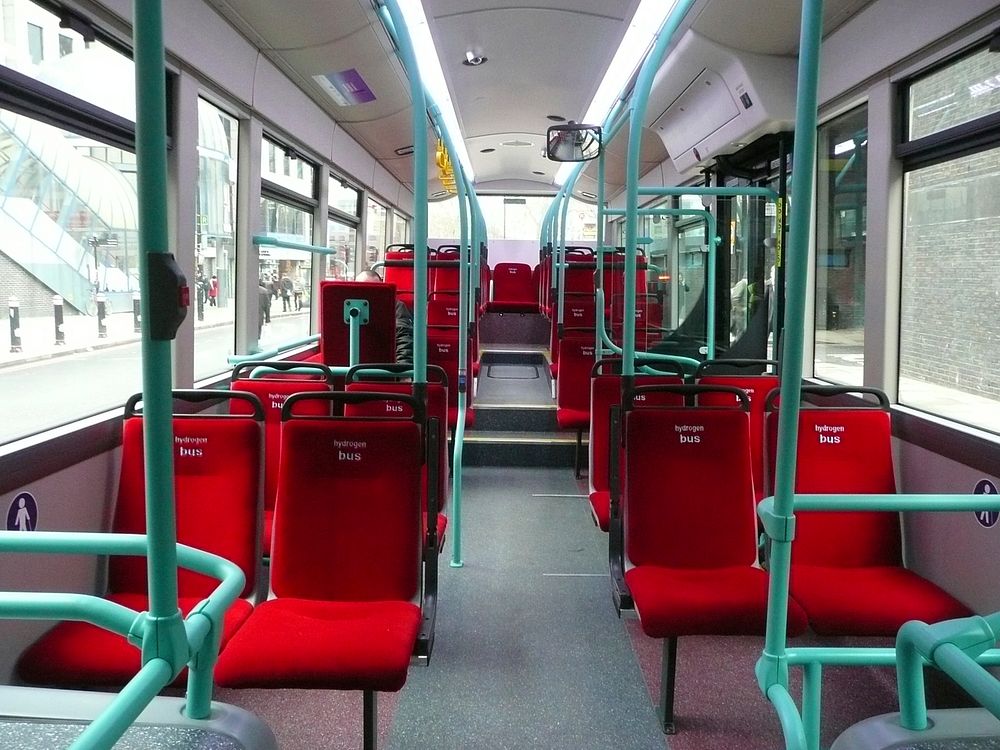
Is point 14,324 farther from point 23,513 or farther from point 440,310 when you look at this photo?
point 440,310

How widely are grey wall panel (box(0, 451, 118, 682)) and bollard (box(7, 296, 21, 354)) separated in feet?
1.40

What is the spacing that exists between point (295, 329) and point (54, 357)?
3.38m

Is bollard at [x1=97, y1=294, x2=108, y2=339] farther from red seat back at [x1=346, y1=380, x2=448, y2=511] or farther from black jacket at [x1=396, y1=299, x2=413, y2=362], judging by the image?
black jacket at [x1=396, y1=299, x2=413, y2=362]

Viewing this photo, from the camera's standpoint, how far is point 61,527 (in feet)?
8.05

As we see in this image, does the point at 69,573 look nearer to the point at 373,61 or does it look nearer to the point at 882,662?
the point at 882,662

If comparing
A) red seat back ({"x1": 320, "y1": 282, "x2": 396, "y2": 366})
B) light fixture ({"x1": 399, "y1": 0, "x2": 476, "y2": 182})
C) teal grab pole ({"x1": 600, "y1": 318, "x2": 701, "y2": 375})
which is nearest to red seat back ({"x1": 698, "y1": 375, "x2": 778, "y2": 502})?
teal grab pole ({"x1": 600, "y1": 318, "x2": 701, "y2": 375})

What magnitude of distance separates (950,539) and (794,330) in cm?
197

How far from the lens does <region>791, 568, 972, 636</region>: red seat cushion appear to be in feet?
7.39

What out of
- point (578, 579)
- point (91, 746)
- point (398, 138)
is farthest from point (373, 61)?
point (91, 746)

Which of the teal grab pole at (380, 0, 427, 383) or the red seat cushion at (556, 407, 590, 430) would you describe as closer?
the teal grab pole at (380, 0, 427, 383)

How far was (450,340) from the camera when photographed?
496 centimetres

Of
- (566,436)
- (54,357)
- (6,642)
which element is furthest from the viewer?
(566,436)

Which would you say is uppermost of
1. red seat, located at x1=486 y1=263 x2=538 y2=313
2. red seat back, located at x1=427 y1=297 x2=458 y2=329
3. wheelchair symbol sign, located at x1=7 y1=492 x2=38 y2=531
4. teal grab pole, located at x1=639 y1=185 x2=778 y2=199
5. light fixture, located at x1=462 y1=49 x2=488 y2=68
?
light fixture, located at x1=462 y1=49 x2=488 y2=68

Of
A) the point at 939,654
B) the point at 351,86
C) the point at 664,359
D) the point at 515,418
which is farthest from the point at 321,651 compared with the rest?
the point at 351,86
